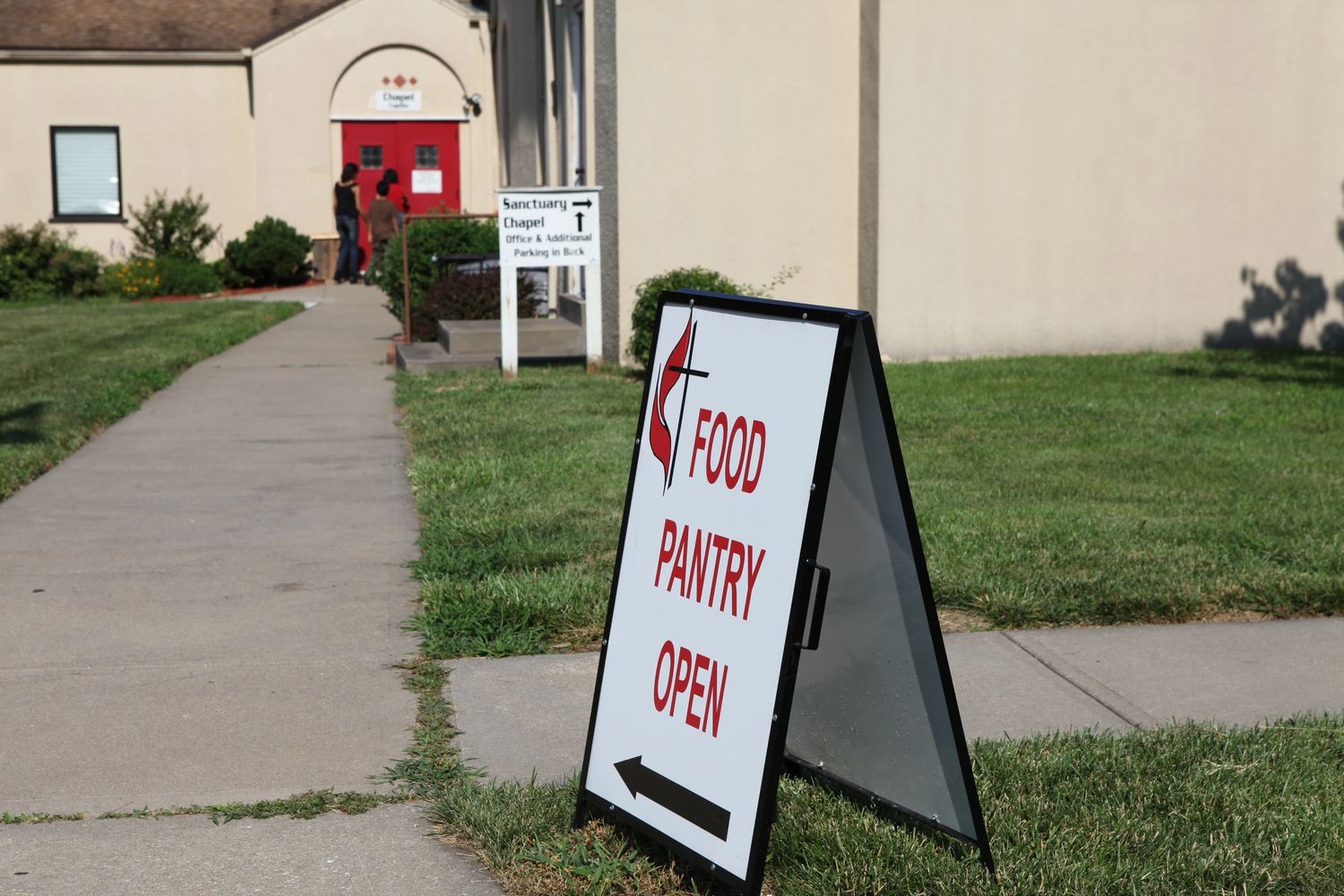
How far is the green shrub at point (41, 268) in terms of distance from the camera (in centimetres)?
2455

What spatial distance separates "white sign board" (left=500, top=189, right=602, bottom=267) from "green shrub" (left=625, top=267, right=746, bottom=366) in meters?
0.53

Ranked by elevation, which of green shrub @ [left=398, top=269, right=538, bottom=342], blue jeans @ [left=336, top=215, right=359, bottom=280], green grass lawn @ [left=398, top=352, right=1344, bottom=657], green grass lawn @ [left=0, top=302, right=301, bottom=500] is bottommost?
green grass lawn @ [left=398, top=352, right=1344, bottom=657]

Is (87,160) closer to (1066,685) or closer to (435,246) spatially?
(435,246)

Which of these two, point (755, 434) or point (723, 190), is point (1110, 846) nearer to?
point (755, 434)

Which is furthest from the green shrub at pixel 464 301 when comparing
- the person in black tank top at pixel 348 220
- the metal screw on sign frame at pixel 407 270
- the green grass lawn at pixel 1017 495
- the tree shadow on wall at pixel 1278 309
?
the person in black tank top at pixel 348 220

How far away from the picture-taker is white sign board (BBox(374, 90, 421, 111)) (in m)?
28.0

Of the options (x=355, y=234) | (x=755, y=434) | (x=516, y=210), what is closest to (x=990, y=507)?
(x=755, y=434)

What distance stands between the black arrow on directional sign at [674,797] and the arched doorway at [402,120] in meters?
25.1

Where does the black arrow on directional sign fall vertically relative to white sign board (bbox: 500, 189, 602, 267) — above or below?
below

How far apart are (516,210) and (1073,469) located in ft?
19.0

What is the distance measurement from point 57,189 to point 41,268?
13.2 feet

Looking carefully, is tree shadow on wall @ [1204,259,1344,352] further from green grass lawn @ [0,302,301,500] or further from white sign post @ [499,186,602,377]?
green grass lawn @ [0,302,301,500]

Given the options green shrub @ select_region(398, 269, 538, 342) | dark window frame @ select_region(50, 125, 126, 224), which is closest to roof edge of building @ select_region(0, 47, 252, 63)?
dark window frame @ select_region(50, 125, 126, 224)

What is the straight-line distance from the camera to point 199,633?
5.79m
